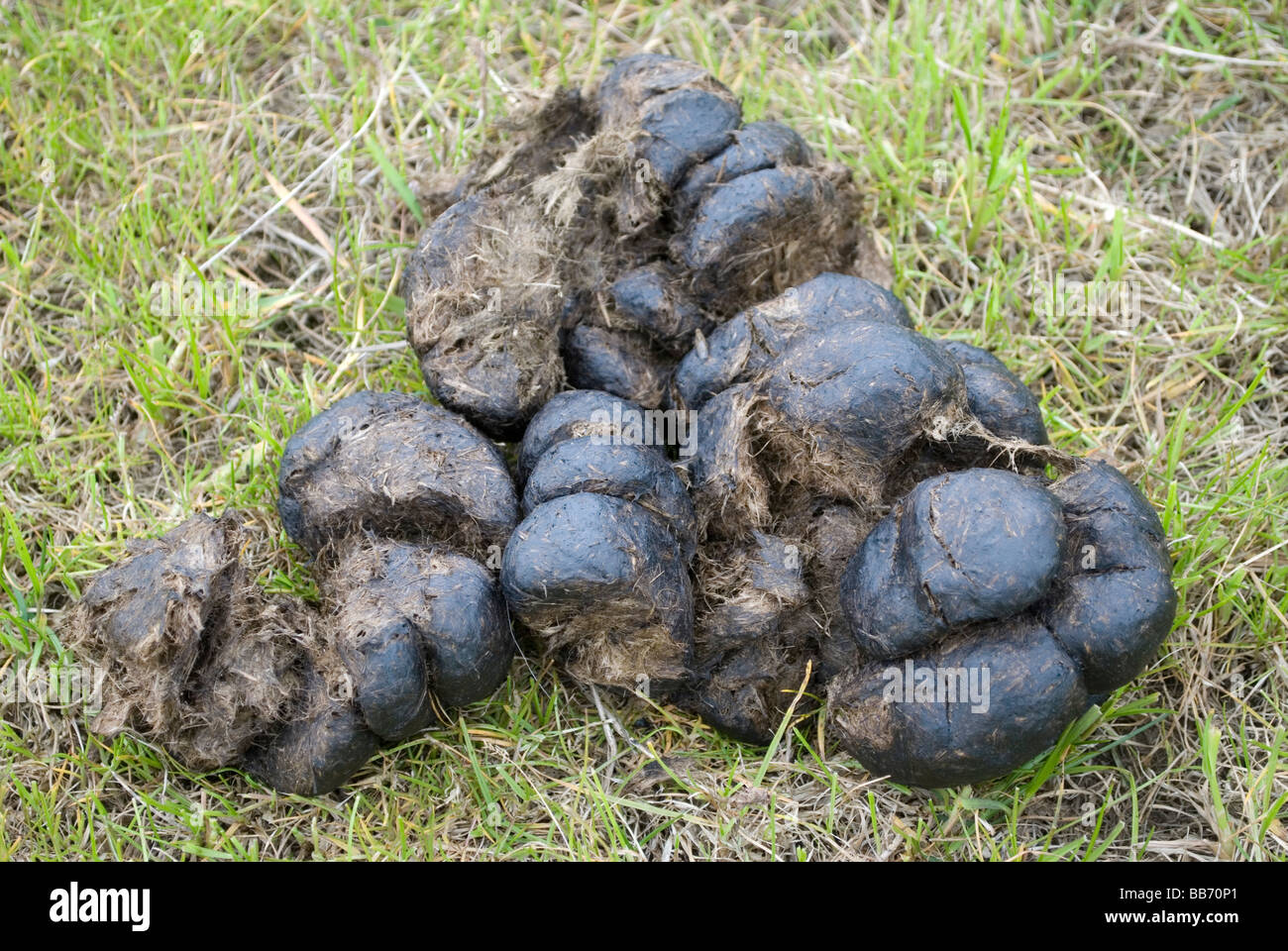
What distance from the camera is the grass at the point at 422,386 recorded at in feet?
12.6

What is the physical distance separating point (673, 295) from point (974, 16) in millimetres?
2457

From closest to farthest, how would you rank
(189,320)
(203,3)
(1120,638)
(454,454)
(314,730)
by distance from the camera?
(1120,638) → (314,730) → (454,454) → (189,320) → (203,3)

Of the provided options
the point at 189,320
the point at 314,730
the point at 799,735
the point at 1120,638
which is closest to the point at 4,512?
the point at 189,320

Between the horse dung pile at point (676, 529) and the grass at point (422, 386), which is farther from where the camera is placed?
the grass at point (422, 386)

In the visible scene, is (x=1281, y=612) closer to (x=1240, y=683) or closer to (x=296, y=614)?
(x=1240, y=683)

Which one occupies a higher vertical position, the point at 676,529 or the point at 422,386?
the point at 676,529

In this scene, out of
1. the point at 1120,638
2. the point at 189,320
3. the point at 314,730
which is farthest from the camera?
the point at 189,320

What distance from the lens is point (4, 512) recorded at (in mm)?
4320

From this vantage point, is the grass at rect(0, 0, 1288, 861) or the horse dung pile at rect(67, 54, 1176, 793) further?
the grass at rect(0, 0, 1288, 861)

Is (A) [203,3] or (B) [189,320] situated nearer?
(B) [189,320]

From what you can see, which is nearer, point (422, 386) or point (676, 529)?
point (676, 529)

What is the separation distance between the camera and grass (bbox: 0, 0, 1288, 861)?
12.6ft

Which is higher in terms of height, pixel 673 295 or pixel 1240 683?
pixel 673 295

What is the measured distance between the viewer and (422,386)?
15.4 feet
